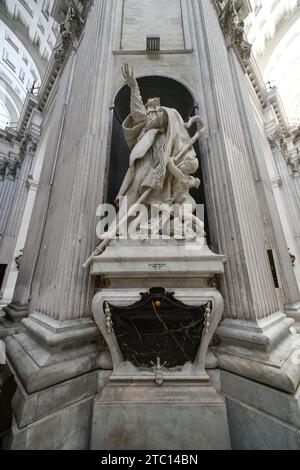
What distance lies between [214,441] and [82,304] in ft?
5.30

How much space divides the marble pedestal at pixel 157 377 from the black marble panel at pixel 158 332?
2.3 inches

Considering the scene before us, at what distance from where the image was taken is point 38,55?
1102cm

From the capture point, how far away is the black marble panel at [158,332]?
168cm

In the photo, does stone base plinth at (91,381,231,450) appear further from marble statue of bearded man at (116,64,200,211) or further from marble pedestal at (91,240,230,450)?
marble statue of bearded man at (116,64,200,211)

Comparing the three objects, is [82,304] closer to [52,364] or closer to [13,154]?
[52,364]

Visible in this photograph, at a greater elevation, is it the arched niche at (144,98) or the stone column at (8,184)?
the stone column at (8,184)

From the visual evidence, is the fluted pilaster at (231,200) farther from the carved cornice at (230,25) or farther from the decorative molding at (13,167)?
the decorative molding at (13,167)

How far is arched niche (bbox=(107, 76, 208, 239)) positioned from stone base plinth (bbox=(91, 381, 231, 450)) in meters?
Result: 2.38

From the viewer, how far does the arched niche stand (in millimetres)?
3098

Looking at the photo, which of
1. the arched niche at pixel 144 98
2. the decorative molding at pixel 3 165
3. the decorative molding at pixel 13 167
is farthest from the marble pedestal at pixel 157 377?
the decorative molding at pixel 3 165

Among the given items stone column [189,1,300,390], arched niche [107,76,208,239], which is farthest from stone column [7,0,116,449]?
stone column [189,1,300,390]

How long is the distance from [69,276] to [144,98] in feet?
12.7

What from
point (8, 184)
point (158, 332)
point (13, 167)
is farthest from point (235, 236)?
point (13, 167)
